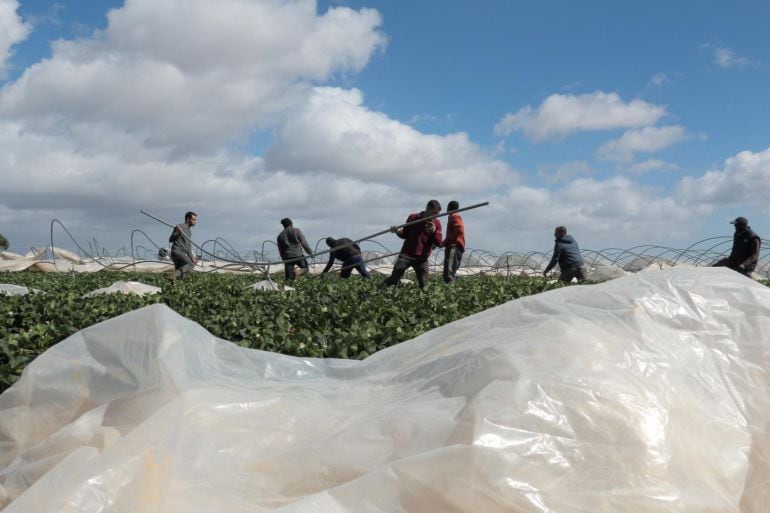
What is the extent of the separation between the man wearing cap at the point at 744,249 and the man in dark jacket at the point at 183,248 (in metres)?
9.47

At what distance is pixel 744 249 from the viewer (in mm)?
11891

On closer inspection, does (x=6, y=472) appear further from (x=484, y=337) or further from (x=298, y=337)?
(x=298, y=337)

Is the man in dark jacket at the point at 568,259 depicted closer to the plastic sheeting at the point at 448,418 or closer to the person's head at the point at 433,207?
the person's head at the point at 433,207

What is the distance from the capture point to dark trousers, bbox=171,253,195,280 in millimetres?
12250

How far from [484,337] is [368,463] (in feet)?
2.85

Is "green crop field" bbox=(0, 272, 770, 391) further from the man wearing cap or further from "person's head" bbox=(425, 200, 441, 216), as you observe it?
the man wearing cap

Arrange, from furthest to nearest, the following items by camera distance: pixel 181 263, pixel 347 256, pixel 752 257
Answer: pixel 347 256, pixel 181 263, pixel 752 257

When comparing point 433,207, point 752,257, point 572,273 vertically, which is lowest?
point 572,273

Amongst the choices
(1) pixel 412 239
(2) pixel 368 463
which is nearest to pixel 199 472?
(2) pixel 368 463

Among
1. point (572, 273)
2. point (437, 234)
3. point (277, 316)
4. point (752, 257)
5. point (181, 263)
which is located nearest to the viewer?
point (277, 316)

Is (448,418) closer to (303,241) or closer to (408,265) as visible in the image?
(408,265)

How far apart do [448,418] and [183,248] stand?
10.8 m

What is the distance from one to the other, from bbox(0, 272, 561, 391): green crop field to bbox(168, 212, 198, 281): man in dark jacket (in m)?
3.52

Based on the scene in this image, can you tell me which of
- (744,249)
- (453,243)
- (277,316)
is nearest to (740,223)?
(744,249)
